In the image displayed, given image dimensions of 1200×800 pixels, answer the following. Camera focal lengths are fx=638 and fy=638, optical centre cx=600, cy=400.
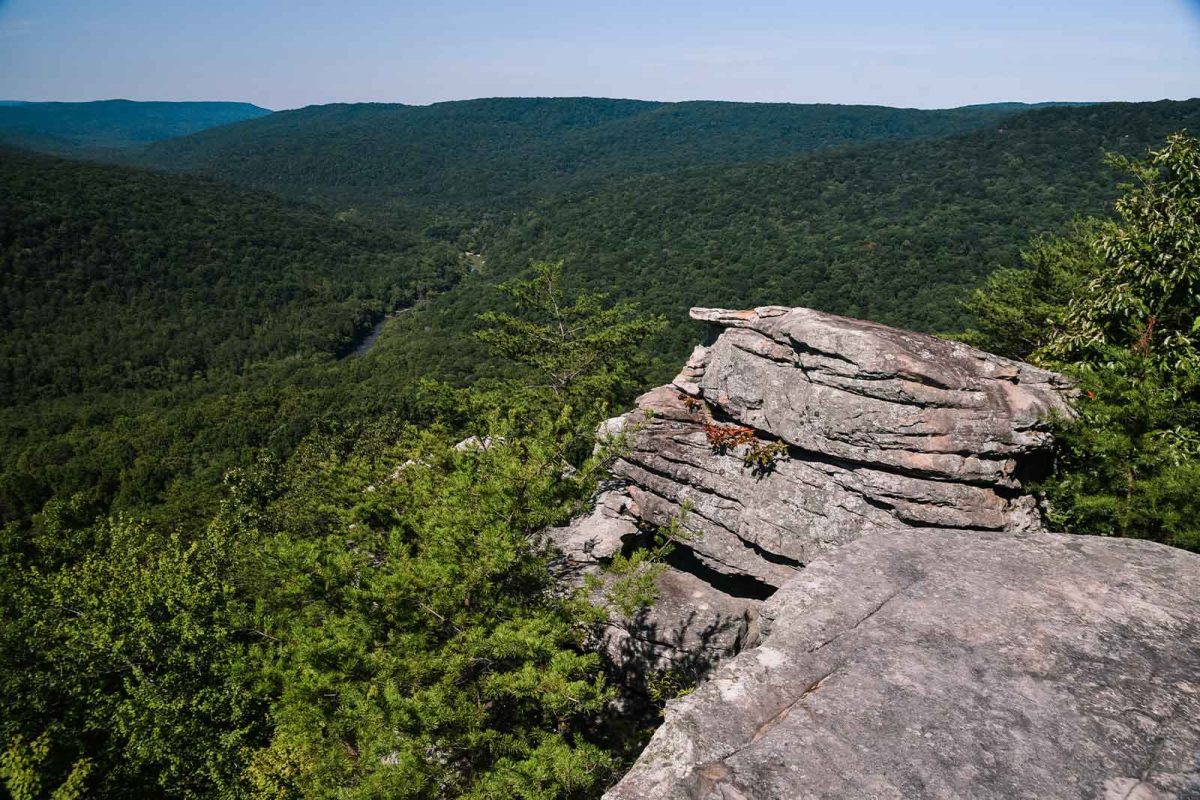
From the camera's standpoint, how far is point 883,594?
8594 millimetres

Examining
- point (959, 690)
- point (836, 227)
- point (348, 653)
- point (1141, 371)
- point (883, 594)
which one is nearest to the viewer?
point (959, 690)

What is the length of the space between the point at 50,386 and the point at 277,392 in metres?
46.3

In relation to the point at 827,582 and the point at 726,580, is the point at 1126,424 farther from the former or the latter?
the point at 726,580

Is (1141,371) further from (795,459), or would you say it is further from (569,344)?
(569,344)

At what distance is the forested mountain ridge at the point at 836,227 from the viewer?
9425cm

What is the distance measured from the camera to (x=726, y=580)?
1678cm

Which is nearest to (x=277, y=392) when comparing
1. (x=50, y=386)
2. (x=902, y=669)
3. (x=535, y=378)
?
(x=50, y=386)

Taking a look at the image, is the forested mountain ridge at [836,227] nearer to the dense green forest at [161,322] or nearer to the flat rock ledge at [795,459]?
the dense green forest at [161,322]

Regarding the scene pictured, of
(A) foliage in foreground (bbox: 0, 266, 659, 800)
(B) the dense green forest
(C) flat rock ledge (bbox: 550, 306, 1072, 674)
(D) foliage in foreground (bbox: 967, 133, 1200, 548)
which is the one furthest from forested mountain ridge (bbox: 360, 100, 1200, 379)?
(A) foliage in foreground (bbox: 0, 266, 659, 800)

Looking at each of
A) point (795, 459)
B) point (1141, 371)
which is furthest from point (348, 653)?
point (1141, 371)

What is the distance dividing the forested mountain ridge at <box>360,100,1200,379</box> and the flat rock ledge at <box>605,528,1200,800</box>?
56630mm

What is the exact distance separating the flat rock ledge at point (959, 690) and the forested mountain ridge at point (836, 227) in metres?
56.6

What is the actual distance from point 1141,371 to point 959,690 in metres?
10.4

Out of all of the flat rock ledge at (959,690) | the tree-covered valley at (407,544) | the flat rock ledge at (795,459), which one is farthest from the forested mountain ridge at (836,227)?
the flat rock ledge at (959,690)
